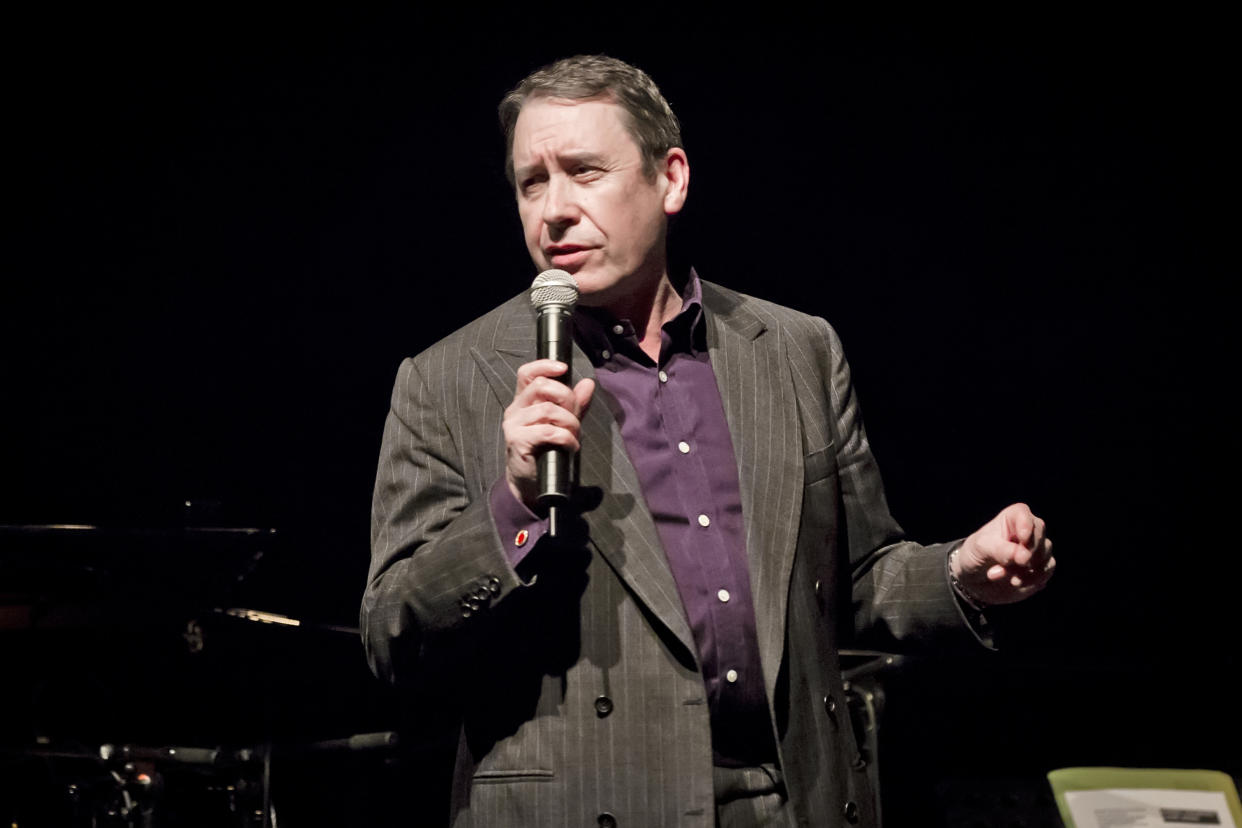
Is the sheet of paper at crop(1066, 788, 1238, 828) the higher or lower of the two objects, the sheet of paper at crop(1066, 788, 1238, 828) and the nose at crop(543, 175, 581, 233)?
the lower

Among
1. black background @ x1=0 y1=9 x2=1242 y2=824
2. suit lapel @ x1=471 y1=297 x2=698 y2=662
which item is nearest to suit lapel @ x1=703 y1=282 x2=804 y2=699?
suit lapel @ x1=471 y1=297 x2=698 y2=662

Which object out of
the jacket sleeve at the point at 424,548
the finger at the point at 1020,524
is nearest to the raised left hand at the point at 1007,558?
the finger at the point at 1020,524

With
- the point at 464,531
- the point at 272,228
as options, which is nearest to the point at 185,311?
the point at 272,228

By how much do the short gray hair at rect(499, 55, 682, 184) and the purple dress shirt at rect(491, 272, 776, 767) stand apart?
26 centimetres

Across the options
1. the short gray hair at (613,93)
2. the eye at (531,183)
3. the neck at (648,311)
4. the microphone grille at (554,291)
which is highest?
the short gray hair at (613,93)

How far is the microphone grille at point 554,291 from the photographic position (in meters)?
1.77

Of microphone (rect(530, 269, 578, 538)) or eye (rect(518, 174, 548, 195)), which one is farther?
eye (rect(518, 174, 548, 195))

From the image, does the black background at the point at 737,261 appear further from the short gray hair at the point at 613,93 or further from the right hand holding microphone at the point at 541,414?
the right hand holding microphone at the point at 541,414

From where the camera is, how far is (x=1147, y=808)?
1.72 metres

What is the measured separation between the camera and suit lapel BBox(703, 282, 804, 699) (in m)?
1.80

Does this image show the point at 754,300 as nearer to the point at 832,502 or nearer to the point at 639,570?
the point at 832,502

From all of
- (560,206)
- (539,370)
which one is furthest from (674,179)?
(539,370)

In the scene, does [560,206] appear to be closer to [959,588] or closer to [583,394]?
[583,394]

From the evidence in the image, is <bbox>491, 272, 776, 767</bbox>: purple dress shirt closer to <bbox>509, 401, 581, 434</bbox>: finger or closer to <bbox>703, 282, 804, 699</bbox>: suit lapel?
<bbox>703, 282, 804, 699</bbox>: suit lapel
